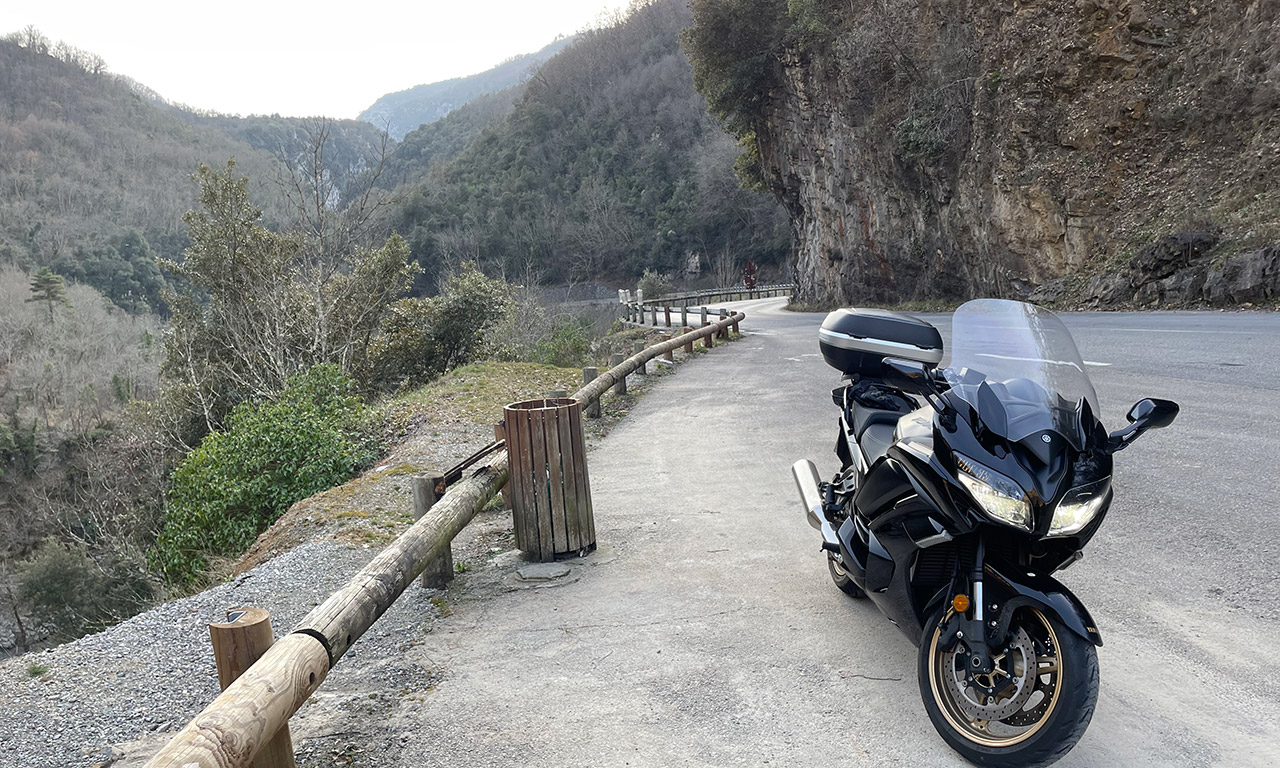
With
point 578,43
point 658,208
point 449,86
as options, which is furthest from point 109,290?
point 449,86

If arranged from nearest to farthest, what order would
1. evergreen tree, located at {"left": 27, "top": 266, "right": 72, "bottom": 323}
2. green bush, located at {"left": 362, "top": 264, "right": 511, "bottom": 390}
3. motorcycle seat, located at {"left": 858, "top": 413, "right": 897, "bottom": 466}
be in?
1. motorcycle seat, located at {"left": 858, "top": 413, "right": 897, "bottom": 466}
2. green bush, located at {"left": 362, "top": 264, "right": 511, "bottom": 390}
3. evergreen tree, located at {"left": 27, "top": 266, "right": 72, "bottom": 323}

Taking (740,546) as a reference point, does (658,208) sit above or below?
above

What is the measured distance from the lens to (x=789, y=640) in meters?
3.79

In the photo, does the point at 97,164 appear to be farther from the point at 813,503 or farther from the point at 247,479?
the point at 813,503

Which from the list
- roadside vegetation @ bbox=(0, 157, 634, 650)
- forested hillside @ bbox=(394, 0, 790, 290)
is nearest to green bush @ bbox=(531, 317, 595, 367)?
roadside vegetation @ bbox=(0, 157, 634, 650)

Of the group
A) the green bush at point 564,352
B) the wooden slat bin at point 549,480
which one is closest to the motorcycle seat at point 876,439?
the wooden slat bin at point 549,480

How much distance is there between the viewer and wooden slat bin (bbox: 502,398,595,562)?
4.95m

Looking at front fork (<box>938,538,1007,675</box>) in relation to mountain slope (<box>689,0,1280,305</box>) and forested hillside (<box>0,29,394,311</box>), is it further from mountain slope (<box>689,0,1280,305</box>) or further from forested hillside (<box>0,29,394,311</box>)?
forested hillside (<box>0,29,394,311</box>)

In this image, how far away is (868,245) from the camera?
95.3ft

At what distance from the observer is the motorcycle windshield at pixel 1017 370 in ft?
8.49

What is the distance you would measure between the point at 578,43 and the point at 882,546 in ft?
333

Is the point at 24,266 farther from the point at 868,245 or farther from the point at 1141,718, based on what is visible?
the point at 1141,718

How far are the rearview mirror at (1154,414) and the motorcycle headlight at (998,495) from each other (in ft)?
1.68

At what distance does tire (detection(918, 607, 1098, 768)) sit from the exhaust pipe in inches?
37.4
